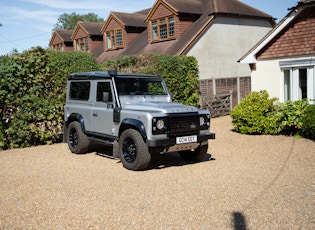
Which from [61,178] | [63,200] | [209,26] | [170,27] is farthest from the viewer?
[170,27]

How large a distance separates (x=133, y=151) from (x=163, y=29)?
1705cm

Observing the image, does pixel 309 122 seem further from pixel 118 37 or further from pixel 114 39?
pixel 114 39

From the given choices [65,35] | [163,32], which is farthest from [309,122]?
[65,35]

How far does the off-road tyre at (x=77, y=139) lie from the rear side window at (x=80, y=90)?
0.77 metres

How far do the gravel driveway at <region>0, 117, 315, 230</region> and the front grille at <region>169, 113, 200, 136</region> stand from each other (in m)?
0.89

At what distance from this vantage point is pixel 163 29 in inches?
934

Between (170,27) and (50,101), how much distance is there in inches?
513

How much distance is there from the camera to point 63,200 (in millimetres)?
6094

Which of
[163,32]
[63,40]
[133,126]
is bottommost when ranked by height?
[133,126]

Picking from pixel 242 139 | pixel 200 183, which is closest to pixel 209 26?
pixel 242 139

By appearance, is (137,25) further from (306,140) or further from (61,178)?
(61,178)

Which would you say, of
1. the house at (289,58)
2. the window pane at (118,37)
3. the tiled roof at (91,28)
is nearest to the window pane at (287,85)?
the house at (289,58)

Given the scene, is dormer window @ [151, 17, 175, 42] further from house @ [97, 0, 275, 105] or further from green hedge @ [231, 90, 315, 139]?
green hedge @ [231, 90, 315, 139]

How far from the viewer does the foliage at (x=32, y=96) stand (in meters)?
11.5
